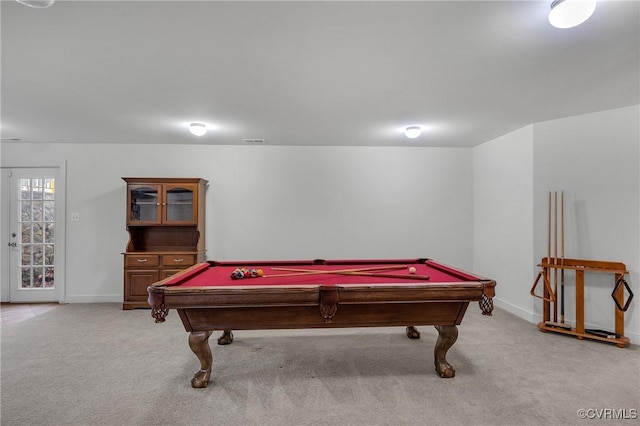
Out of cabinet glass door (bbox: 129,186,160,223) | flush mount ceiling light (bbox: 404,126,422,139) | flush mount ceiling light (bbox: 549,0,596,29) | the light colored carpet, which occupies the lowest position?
the light colored carpet

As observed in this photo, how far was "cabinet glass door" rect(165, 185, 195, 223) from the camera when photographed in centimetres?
438

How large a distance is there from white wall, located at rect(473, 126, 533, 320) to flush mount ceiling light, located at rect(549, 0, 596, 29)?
2.47 meters

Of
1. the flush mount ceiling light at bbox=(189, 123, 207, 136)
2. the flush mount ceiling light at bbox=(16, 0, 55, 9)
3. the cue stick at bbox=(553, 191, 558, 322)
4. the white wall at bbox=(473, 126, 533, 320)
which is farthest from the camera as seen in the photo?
the white wall at bbox=(473, 126, 533, 320)

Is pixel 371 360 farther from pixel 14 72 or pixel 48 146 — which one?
pixel 48 146

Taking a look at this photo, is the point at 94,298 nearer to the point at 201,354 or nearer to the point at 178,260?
the point at 178,260

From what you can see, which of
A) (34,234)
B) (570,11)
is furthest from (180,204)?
(570,11)

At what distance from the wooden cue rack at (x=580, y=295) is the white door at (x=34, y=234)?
6178mm

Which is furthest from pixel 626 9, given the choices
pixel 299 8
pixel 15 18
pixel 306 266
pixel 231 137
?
pixel 231 137

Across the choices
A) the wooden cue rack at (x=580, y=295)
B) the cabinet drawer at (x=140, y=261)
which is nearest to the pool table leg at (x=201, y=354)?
the cabinet drawer at (x=140, y=261)

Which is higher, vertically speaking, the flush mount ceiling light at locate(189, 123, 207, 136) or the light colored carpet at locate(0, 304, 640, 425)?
the flush mount ceiling light at locate(189, 123, 207, 136)

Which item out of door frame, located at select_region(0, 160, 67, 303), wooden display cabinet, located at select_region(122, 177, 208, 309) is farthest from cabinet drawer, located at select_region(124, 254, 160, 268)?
door frame, located at select_region(0, 160, 67, 303)

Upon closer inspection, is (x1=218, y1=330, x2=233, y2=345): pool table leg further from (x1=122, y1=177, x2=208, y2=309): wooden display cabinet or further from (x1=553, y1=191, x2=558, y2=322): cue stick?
(x1=553, y1=191, x2=558, y2=322): cue stick

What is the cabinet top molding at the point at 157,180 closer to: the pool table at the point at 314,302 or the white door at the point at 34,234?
the white door at the point at 34,234

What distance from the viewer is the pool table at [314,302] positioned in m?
2.08
